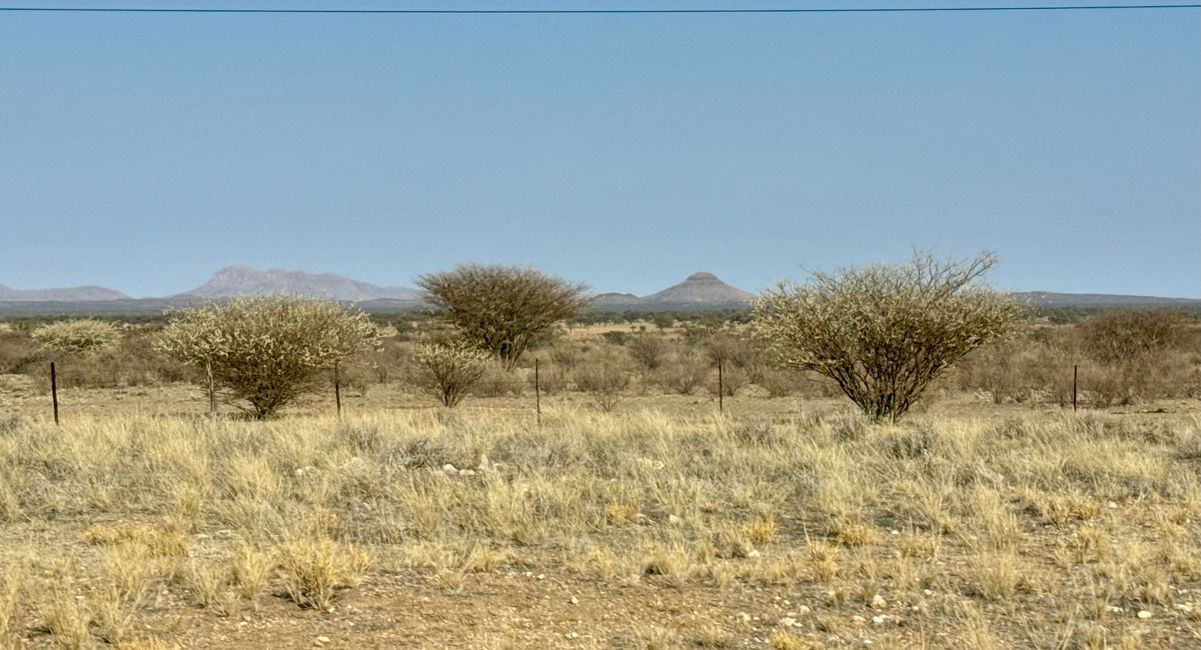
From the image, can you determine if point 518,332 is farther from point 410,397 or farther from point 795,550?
point 795,550

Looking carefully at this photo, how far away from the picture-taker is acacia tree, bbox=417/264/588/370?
3694 centimetres

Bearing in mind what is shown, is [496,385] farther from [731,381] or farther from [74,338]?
[74,338]

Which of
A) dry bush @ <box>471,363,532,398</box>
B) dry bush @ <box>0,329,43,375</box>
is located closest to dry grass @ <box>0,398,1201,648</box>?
dry bush @ <box>471,363,532,398</box>

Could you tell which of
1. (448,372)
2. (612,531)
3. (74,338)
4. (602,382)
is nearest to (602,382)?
(602,382)

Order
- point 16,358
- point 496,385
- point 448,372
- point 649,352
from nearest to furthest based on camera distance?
point 448,372 < point 496,385 < point 16,358 < point 649,352

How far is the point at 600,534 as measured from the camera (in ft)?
26.7

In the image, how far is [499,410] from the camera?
2234 cm

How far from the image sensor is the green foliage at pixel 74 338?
132 ft

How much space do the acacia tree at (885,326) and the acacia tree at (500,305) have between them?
67.4 feet

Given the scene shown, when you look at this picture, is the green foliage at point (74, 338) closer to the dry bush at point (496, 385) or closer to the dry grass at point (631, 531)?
the dry bush at point (496, 385)

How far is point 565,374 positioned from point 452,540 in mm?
22794

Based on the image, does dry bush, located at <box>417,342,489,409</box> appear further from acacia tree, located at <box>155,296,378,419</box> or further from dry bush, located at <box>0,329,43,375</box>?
dry bush, located at <box>0,329,43,375</box>

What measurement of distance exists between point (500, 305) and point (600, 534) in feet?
95.9

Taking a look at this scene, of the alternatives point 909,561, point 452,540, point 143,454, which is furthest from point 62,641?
point 143,454
